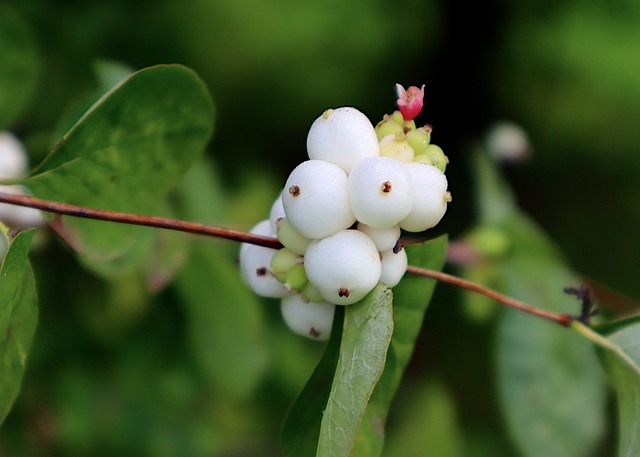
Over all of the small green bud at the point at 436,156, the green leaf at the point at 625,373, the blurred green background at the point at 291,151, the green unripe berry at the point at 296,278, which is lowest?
the blurred green background at the point at 291,151

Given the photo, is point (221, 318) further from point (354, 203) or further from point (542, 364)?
point (354, 203)

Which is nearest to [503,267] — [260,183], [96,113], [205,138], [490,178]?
[490,178]

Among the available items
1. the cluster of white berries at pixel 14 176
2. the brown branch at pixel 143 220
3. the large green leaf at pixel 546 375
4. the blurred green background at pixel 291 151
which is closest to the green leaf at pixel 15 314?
the brown branch at pixel 143 220

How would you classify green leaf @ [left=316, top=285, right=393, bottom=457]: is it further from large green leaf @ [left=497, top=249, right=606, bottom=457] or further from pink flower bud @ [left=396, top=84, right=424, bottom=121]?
large green leaf @ [left=497, top=249, right=606, bottom=457]

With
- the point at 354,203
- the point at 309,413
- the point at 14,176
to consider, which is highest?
the point at 354,203

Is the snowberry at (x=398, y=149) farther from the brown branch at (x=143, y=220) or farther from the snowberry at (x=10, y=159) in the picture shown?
the snowberry at (x=10, y=159)

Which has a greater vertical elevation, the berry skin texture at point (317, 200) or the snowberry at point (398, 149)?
the snowberry at point (398, 149)

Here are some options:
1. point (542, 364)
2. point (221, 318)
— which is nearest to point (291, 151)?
point (221, 318)

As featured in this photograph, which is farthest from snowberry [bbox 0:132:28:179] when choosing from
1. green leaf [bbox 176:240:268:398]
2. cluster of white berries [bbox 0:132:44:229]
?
green leaf [bbox 176:240:268:398]
